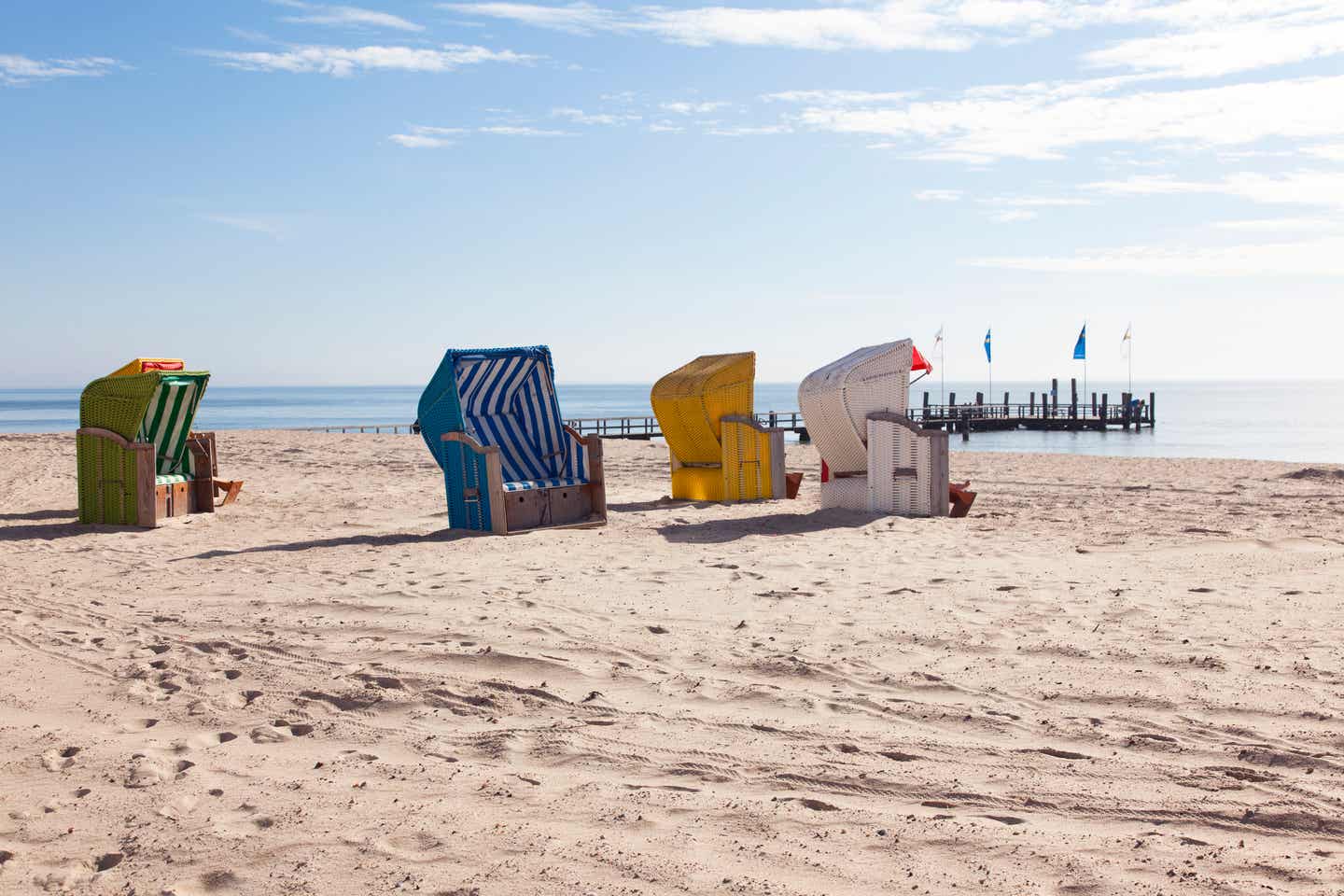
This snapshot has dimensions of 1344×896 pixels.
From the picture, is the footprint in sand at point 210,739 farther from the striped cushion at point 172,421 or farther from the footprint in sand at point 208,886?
the striped cushion at point 172,421

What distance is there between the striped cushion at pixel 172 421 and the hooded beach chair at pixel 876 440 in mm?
5852

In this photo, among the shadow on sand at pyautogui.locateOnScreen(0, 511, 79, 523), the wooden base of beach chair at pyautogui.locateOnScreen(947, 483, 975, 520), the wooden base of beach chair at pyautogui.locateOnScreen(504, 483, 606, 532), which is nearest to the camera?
the wooden base of beach chair at pyautogui.locateOnScreen(504, 483, 606, 532)

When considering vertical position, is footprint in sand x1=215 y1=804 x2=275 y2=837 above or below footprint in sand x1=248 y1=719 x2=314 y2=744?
below

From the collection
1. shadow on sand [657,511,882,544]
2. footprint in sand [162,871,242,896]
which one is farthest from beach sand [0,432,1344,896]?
shadow on sand [657,511,882,544]

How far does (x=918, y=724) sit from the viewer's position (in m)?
3.92

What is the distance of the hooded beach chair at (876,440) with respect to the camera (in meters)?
10.0

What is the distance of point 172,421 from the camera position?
35.2 feet

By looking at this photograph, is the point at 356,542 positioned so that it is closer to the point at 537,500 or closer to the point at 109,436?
the point at 537,500

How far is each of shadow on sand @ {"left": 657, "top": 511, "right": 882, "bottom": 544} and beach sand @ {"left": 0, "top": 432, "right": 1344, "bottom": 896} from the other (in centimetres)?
67

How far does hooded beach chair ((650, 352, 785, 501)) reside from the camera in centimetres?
1159

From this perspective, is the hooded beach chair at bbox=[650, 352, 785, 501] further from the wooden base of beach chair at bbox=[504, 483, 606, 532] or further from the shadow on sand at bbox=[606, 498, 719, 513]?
the wooden base of beach chair at bbox=[504, 483, 606, 532]

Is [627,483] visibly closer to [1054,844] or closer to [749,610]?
[749,610]

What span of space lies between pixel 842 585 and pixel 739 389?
17.6 ft

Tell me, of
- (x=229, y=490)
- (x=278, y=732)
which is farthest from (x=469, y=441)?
(x=278, y=732)
